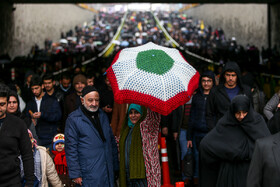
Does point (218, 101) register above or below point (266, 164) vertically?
above

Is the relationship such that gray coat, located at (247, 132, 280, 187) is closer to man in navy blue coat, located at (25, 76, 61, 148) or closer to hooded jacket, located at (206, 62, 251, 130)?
hooded jacket, located at (206, 62, 251, 130)

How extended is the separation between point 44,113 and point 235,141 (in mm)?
3664

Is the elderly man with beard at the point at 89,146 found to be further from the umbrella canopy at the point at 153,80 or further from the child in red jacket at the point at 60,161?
the child in red jacket at the point at 60,161

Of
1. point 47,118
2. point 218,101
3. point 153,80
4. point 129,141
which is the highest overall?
point 153,80

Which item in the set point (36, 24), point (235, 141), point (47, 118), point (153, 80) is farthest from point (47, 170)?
point (36, 24)

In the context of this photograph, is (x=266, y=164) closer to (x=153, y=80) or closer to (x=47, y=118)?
(x=153, y=80)

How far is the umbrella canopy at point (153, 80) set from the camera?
4.82 metres

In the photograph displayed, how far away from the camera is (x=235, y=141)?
4.66 meters

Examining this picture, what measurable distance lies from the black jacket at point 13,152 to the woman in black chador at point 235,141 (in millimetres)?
1691

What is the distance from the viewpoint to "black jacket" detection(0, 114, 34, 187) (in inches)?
166

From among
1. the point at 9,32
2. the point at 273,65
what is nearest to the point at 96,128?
the point at 273,65

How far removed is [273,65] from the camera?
14656mm

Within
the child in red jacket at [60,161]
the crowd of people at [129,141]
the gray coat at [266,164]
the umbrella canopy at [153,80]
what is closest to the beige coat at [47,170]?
the crowd of people at [129,141]

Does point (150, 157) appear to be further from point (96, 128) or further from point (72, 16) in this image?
A: point (72, 16)
